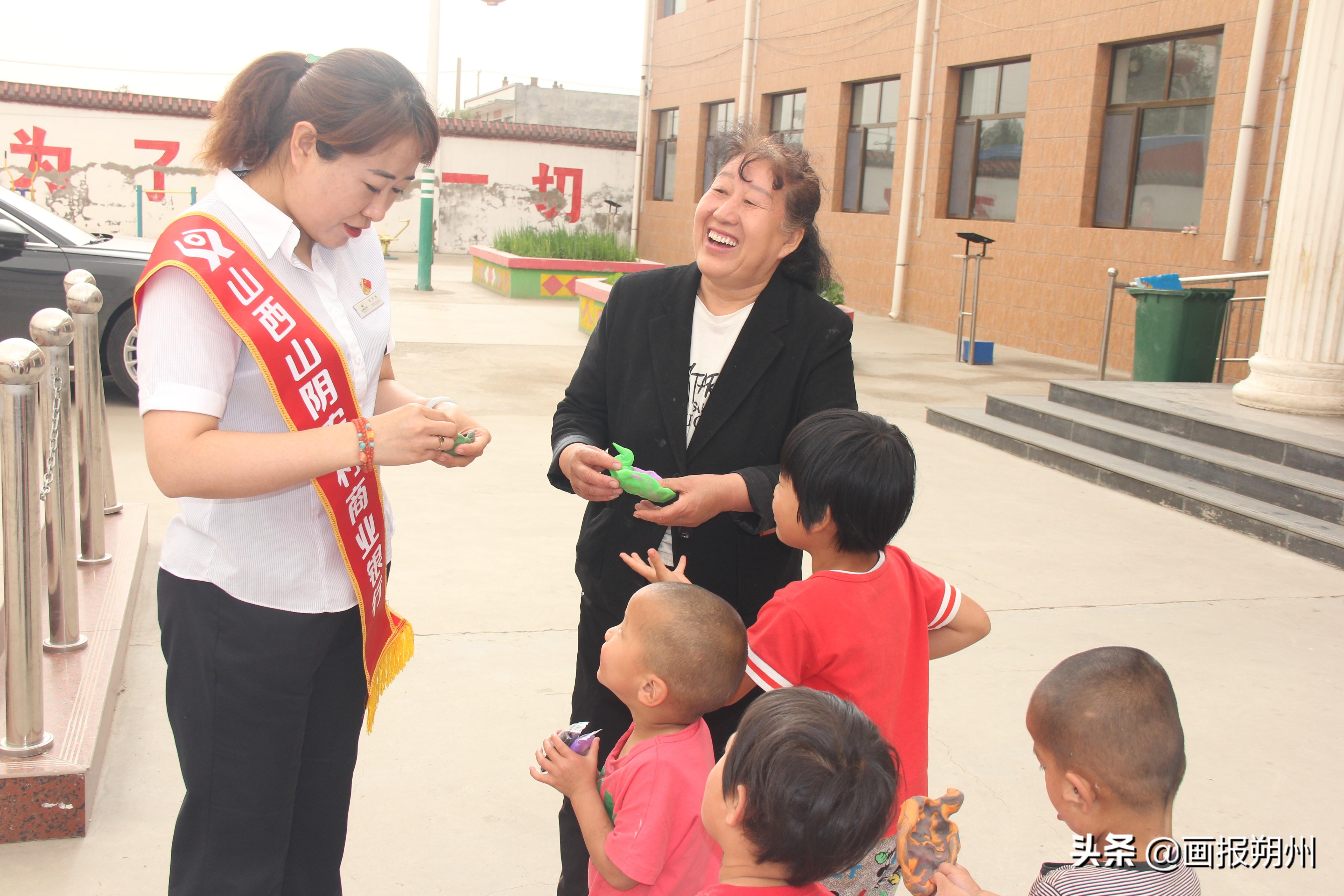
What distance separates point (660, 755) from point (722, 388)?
0.77 meters

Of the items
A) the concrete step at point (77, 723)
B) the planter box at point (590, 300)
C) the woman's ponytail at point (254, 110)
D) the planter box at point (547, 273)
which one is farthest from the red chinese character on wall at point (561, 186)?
the woman's ponytail at point (254, 110)

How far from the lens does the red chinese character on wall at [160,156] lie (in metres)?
22.0

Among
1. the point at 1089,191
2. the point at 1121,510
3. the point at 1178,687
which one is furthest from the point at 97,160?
the point at 1178,687

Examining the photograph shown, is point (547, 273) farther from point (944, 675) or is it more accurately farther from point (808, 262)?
point (808, 262)

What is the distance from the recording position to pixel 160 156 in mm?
22078

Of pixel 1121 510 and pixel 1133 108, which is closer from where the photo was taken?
pixel 1121 510

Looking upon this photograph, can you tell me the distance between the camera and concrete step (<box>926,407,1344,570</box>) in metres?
5.30

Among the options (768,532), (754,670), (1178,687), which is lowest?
(1178,687)

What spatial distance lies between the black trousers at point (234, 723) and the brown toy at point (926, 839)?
97cm

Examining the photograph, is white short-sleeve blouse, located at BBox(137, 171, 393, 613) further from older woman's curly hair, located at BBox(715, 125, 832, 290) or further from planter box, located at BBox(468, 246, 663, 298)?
planter box, located at BBox(468, 246, 663, 298)

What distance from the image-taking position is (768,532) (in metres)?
2.10

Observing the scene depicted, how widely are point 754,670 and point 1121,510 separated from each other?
4899 millimetres

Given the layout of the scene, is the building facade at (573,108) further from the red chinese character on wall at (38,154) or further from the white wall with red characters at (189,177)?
the red chinese character on wall at (38,154)

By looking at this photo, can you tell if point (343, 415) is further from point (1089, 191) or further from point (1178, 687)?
point (1089, 191)
